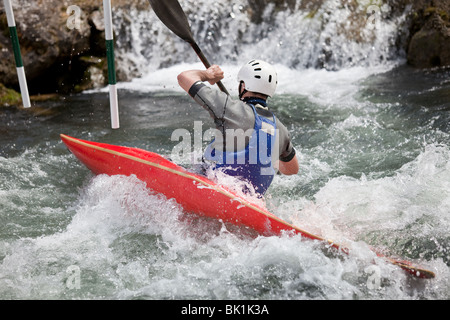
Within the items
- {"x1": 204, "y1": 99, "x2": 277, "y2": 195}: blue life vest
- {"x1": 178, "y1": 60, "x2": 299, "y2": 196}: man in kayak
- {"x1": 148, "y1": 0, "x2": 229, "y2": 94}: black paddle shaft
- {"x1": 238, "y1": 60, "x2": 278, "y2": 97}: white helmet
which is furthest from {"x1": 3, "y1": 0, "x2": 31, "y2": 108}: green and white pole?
{"x1": 238, "y1": 60, "x2": 278, "y2": 97}: white helmet

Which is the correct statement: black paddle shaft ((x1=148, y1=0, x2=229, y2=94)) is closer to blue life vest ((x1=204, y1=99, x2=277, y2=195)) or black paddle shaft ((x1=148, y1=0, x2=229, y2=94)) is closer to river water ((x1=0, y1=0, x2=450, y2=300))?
blue life vest ((x1=204, y1=99, x2=277, y2=195))

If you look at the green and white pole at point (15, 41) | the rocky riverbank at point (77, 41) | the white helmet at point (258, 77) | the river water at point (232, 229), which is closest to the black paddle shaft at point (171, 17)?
the white helmet at point (258, 77)

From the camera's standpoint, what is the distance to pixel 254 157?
3469 mm

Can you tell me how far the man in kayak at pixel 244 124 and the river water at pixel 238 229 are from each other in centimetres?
46

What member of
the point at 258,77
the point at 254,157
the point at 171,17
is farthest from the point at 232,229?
the point at 171,17

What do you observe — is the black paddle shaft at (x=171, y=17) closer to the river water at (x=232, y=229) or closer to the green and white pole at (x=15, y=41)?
the green and white pole at (x=15, y=41)

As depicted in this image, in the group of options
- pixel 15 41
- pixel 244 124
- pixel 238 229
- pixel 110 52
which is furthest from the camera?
pixel 15 41

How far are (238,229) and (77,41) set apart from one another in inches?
232

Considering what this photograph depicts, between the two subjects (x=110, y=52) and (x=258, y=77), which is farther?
(x=110, y=52)

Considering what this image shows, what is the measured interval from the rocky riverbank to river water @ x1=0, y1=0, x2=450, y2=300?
0.71 metres

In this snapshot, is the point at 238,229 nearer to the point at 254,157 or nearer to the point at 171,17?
the point at 254,157

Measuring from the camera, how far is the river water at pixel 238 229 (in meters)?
3.03
